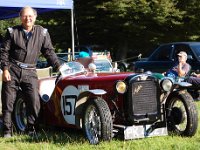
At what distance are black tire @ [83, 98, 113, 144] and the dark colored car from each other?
5.78 m

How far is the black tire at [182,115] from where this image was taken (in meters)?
5.94

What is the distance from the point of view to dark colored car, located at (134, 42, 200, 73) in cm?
1132

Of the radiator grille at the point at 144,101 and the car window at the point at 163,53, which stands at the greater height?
the car window at the point at 163,53

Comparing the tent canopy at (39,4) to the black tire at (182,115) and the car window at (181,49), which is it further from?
the black tire at (182,115)

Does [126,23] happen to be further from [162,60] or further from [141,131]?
[141,131]

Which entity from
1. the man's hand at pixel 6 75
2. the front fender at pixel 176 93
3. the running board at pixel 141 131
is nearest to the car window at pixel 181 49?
the front fender at pixel 176 93

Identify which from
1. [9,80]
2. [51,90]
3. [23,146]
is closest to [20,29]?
[9,80]

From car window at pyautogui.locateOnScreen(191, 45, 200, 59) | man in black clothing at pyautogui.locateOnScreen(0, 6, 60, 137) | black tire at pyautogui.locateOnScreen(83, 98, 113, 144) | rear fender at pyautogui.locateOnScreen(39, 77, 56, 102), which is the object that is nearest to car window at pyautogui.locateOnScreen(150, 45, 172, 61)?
car window at pyautogui.locateOnScreen(191, 45, 200, 59)

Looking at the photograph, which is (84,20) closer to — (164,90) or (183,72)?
(183,72)

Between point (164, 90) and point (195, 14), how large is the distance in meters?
25.8

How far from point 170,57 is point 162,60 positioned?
10.6 inches

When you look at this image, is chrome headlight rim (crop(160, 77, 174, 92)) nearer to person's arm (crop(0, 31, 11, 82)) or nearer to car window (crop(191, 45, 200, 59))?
person's arm (crop(0, 31, 11, 82))

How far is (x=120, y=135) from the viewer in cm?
582

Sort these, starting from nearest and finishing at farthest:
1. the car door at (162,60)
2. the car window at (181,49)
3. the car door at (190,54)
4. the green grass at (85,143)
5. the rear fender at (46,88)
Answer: the green grass at (85,143), the rear fender at (46,88), the car door at (190,54), the car window at (181,49), the car door at (162,60)
